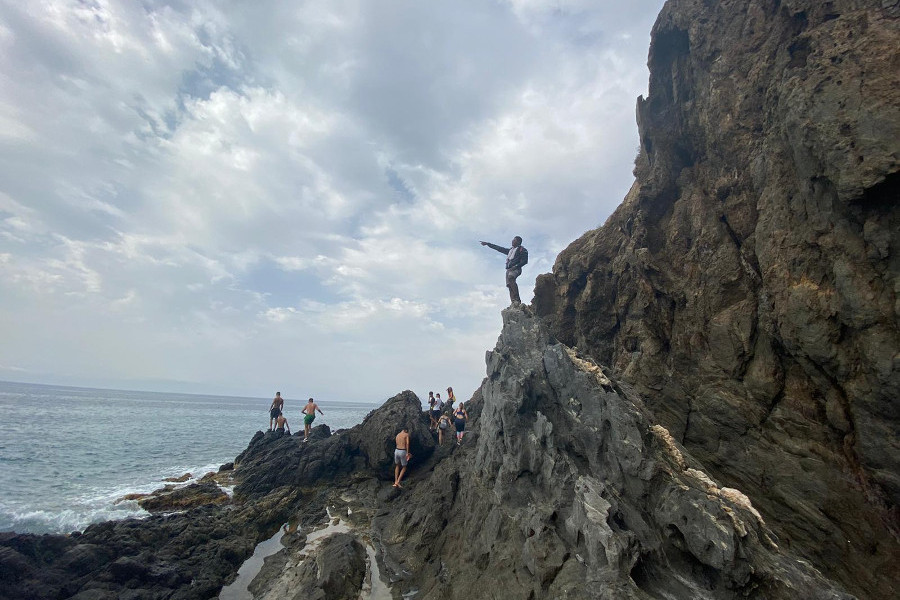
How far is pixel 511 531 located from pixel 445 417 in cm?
1624

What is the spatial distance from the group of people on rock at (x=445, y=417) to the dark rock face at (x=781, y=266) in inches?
388

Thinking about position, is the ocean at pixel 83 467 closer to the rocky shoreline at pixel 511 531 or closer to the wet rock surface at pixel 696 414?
the wet rock surface at pixel 696 414

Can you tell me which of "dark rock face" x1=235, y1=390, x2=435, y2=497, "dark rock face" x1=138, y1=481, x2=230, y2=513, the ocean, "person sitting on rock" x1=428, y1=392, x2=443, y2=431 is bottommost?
the ocean

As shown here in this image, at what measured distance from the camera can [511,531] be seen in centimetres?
1048

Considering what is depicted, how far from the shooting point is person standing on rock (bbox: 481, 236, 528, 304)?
59.2ft

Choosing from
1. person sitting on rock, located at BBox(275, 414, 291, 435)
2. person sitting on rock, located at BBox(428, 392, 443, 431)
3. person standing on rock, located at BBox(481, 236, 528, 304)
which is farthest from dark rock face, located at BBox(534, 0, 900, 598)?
person sitting on rock, located at BBox(275, 414, 291, 435)

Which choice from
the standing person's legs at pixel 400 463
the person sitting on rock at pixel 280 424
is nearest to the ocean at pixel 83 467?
the person sitting on rock at pixel 280 424

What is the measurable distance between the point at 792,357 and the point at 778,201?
461 cm

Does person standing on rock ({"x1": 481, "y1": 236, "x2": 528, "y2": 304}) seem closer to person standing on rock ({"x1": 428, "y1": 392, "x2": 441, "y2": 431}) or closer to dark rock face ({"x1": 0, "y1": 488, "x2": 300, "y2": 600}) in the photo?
person standing on rock ({"x1": 428, "y1": 392, "x2": 441, "y2": 431})

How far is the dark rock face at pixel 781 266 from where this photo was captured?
9.16 metres

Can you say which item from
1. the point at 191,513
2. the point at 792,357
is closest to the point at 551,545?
the point at 792,357

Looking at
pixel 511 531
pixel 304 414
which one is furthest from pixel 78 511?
pixel 511 531

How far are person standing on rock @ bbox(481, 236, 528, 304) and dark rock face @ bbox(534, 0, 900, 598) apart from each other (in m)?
4.49

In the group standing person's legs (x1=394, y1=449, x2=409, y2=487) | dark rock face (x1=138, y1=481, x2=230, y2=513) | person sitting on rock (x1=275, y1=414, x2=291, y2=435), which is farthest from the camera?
person sitting on rock (x1=275, y1=414, x2=291, y2=435)
